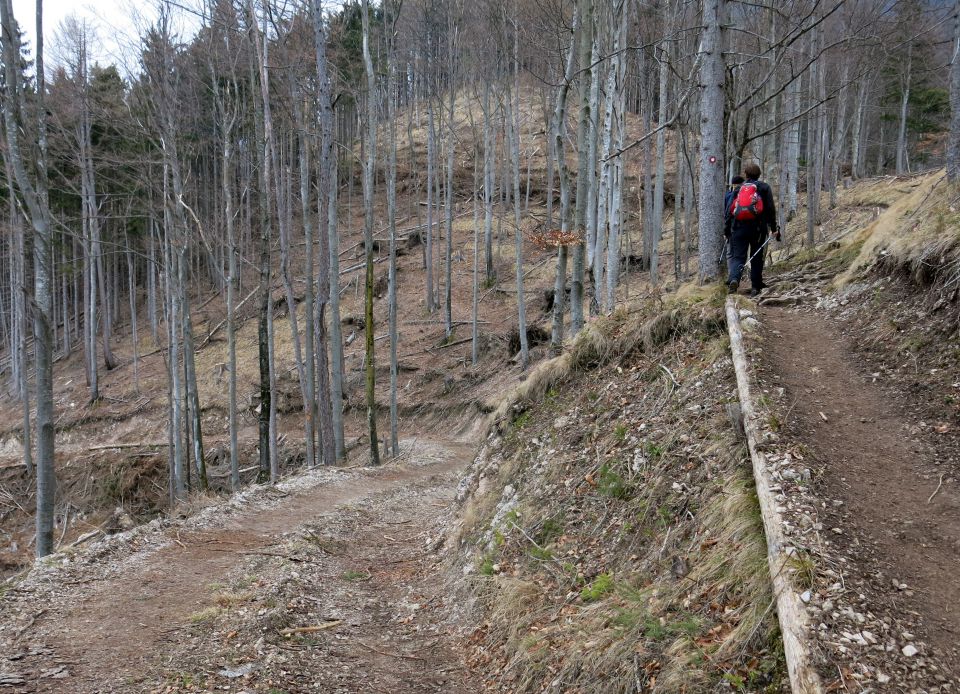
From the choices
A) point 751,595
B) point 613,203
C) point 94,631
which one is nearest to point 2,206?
point 613,203

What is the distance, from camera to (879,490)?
12.5 feet

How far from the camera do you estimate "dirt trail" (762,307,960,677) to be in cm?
299

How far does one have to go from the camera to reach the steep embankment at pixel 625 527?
3477 mm

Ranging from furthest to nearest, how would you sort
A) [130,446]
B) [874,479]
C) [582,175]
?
1. [130,446]
2. [582,175]
3. [874,479]

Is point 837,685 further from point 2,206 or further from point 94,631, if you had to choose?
point 2,206

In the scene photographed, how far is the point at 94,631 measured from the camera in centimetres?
530

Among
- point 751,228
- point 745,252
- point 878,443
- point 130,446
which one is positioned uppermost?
point 751,228

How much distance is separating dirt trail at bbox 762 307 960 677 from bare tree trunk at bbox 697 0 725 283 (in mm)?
2405

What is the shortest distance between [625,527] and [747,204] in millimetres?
4815

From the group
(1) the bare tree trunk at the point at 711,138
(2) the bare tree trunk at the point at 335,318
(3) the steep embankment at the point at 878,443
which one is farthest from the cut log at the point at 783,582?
(2) the bare tree trunk at the point at 335,318

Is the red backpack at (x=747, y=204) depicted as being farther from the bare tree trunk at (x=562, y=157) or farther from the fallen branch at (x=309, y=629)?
the fallen branch at (x=309, y=629)

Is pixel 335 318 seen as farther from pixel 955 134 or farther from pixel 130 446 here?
pixel 130 446

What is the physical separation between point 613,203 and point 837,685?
523 inches

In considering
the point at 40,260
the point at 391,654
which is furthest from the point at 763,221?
the point at 40,260
